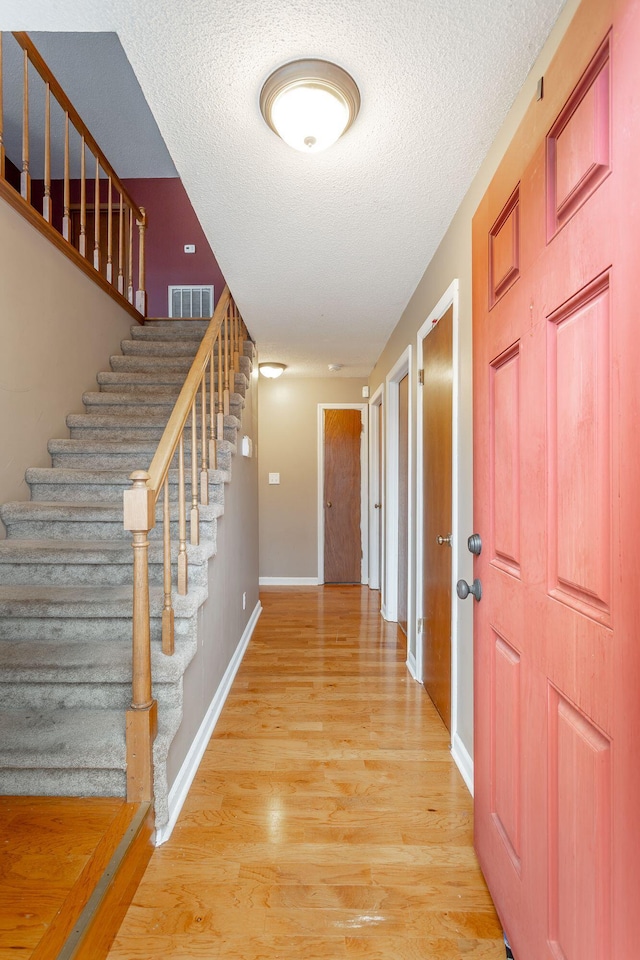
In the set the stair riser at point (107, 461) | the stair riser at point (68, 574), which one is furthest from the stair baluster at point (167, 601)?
the stair riser at point (107, 461)

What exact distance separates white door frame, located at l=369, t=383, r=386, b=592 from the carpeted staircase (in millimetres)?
1931

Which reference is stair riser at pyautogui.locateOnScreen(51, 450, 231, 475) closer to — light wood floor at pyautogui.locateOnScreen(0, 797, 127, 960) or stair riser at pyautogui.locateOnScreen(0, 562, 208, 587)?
stair riser at pyautogui.locateOnScreen(0, 562, 208, 587)

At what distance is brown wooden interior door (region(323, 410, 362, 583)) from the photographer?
Answer: 5.17 metres

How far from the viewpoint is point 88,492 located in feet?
8.22

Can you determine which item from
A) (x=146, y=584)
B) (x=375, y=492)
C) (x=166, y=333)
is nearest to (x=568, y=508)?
(x=146, y=584)

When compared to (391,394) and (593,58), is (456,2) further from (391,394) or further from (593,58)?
(391,394)

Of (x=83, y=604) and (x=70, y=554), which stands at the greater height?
(x=70, y=554)

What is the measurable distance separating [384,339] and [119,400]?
2.06m

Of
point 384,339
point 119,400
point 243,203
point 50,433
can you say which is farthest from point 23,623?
point 384,339

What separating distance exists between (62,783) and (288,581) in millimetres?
3698

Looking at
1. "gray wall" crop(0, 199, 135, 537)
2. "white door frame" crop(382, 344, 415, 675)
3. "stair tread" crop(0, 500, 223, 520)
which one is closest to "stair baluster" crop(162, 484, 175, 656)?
"stair tread" crop(0, 500, 223, 520)

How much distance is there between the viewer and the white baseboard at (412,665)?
108 inches

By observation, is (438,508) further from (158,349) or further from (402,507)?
(158,349)

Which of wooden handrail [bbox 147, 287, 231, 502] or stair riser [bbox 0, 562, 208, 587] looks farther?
stair riser [bbox 0, 562, 208, 587]
